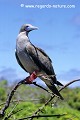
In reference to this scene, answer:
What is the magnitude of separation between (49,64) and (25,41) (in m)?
0.44

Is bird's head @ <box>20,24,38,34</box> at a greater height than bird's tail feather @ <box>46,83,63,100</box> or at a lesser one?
greater

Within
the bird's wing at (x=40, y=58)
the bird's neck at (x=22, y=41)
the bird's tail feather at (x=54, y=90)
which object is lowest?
the bird's tail feather at (x=54, y=90)

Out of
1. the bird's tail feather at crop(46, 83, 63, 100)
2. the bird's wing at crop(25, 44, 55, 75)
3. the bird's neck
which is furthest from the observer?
the bird's wing at crop(25, 44, 55, 75)

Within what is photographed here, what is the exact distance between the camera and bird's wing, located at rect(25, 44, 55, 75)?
570cm

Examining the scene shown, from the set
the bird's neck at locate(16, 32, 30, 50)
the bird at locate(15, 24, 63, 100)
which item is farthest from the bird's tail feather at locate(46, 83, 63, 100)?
the bird's neck at locate(16, 32, 30, 50)

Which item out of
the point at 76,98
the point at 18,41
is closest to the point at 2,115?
the point at 18,41

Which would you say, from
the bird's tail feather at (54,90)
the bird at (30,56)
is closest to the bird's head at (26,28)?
the bird at (30,56)

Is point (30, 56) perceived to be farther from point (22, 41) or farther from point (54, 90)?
point (54, 90)

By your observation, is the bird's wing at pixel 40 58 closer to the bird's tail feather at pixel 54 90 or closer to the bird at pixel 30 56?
the bird at pixel 30 56

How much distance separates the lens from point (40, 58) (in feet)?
19.2

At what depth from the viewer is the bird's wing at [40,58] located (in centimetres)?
570

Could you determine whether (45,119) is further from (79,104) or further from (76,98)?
(76,98)

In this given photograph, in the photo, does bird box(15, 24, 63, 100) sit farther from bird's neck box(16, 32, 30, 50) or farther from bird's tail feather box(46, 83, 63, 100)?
bird's tail feather box(46, 83, 63, 100)

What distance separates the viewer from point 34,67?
233 inches
